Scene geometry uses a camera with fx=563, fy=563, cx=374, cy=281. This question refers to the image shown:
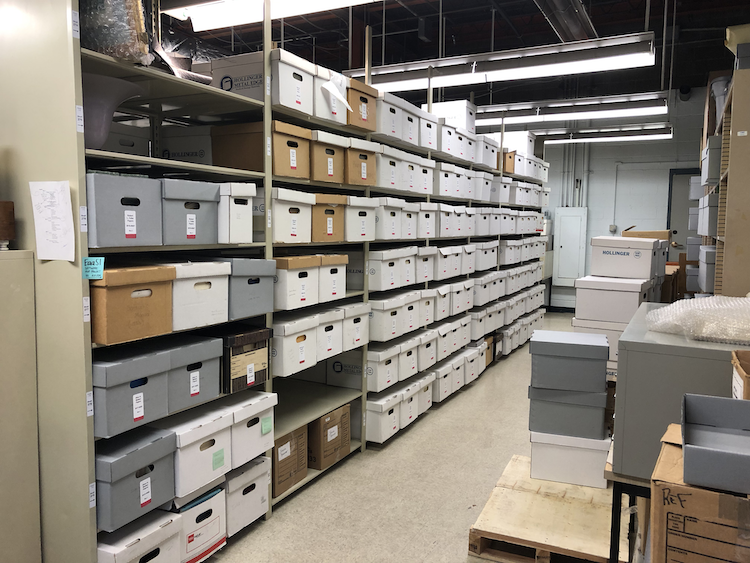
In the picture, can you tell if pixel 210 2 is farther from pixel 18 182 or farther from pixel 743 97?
pixel 743 97

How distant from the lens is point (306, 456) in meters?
3.23

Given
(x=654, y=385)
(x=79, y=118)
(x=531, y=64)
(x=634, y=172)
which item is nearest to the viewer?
(x=654, y=385)

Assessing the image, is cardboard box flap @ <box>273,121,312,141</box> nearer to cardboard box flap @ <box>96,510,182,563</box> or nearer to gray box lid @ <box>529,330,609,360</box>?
gray box lid @ <box>529,330,609,360</box>

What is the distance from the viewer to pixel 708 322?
1.79 meters

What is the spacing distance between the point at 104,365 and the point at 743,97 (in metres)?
3.41

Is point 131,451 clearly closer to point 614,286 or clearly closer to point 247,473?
point 247,473

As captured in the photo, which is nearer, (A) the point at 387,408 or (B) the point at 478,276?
(A) the point at 387,408

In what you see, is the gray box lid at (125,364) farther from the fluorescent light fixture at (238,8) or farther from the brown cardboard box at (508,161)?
the brown cardboard box at (508,161)

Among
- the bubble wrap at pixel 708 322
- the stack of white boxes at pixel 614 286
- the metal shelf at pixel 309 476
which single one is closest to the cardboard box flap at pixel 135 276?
the metal shelf at pixel 309 476

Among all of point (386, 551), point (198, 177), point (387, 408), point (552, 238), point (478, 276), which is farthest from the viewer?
point (552, 238)

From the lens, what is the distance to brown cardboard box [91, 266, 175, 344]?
1956 millimetres

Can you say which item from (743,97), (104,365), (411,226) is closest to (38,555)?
(104,365)

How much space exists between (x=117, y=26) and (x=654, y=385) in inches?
84.0

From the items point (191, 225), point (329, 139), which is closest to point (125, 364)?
point (191, 225)
